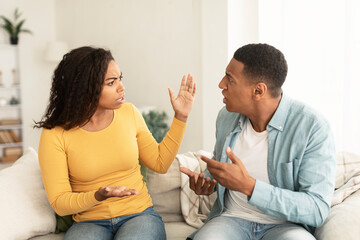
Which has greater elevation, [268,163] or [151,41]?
[151,41]

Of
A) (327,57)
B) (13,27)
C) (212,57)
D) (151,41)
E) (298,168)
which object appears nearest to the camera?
(298,168)

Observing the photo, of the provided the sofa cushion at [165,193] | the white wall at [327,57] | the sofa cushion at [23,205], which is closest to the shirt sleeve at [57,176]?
the sofa cushion at [23,205]

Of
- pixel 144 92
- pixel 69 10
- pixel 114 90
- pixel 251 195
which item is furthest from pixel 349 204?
pixel 69 10

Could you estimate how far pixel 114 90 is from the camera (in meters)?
1.73

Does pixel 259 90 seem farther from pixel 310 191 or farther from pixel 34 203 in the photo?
pixel 34 203

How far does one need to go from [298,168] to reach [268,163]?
4.8 inches

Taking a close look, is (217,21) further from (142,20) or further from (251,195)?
(251,195)

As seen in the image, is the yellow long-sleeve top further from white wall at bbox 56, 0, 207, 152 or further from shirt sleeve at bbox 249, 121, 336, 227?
white wall at bbox 56, 0, 207, 152

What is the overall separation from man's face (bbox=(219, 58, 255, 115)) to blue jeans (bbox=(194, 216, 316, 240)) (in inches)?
18.0

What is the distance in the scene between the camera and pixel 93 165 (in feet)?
5.61

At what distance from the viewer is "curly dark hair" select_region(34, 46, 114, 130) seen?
5.58 ft

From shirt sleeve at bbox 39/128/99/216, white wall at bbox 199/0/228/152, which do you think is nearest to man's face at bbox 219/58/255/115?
shirt sleeve at bbox 39/128/99/216

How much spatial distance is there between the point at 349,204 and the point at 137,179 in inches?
35.8

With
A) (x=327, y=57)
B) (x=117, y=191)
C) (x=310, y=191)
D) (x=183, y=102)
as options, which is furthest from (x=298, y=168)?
(x=327, y=57)
